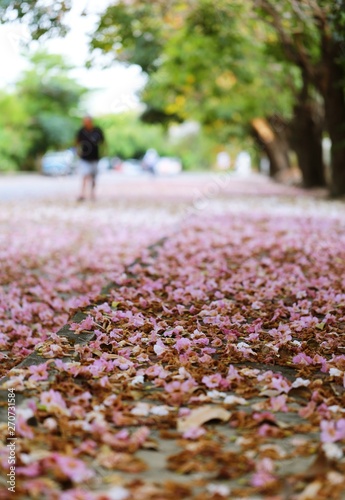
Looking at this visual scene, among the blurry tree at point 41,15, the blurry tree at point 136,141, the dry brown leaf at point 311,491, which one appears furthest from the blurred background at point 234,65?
the blurry tree at point 136,141

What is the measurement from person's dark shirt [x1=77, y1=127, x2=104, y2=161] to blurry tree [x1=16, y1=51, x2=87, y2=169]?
35.9 metres

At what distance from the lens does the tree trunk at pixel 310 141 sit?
23.3m

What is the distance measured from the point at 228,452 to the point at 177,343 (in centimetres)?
168

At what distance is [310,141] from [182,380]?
67.0ft

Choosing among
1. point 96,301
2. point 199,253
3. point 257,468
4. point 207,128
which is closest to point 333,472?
point 257,468

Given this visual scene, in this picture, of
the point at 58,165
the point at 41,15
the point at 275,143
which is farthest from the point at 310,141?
the point at 58,165

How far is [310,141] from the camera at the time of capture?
23656 millimetres

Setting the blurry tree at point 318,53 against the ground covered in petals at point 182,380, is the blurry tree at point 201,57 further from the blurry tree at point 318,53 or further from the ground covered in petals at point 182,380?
the ground covered in petals at point 182,380

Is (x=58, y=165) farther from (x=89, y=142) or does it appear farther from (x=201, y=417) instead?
(x=201, y=417)

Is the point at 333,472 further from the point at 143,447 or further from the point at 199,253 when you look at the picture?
the point at 199,253

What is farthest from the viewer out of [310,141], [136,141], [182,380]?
[136,141]

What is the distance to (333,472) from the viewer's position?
2914 mm

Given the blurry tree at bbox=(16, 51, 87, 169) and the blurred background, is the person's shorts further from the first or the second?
the blurry tree at bbox=(16, 51, 87, 169)

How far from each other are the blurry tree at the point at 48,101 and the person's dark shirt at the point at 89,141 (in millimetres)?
35880
